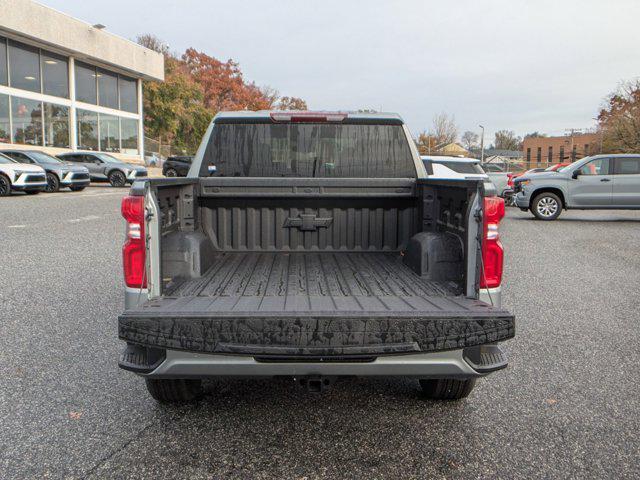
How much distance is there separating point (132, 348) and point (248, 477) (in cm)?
87

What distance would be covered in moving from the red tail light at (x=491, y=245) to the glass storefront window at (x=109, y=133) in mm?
38626

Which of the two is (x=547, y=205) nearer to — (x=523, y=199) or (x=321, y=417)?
(x=523, y=199)

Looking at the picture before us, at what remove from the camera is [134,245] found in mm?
3205

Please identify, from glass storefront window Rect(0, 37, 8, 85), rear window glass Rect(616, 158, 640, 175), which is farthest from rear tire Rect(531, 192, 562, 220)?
glass storefront window Rect(0, 37, 8, 85)

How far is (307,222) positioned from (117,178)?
83.0 ft

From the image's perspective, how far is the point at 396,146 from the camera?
4730 mm

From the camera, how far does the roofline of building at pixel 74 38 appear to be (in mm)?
30250

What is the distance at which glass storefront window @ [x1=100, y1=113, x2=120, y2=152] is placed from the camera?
127ft

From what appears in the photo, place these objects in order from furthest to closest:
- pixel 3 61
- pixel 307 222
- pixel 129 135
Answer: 1. pixel 129 135
2. pixel 3 61
3. pixel 307 222

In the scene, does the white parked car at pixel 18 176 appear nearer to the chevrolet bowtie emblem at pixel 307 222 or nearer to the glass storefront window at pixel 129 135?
the chevrolet bowtie emblem at pixel 307 222

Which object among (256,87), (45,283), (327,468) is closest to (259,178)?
(327,468)

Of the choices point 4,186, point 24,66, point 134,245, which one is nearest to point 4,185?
point 4,186

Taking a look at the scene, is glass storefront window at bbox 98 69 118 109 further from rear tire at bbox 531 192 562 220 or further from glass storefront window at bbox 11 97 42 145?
rear tire at bbox 531 192 562 220

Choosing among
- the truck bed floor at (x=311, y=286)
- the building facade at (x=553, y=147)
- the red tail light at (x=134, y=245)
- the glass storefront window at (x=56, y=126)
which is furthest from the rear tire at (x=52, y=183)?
the building facade at (x=553, y=147)
